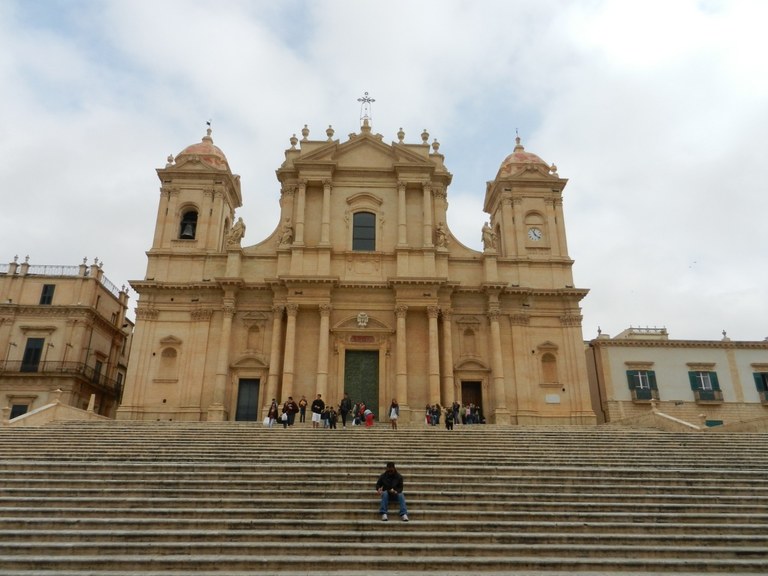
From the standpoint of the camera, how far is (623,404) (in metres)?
31.5

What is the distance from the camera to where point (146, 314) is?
89.5 feet

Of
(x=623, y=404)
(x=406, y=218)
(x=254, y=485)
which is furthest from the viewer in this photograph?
(x=623, y=404)

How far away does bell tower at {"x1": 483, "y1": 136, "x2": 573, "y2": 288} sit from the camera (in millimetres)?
29250

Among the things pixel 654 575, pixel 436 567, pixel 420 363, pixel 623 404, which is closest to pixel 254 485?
pixel 436 567

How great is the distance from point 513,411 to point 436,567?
18.5 m

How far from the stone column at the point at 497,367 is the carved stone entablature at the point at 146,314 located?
15693mm

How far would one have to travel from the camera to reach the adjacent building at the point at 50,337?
3250 cm

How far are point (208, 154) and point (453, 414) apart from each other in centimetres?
1962

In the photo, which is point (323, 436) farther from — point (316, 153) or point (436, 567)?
point (316, 153)

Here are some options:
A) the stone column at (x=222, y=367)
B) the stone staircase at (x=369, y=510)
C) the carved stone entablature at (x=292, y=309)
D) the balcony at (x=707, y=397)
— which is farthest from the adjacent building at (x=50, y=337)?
the balcony at (x=707, y=397)

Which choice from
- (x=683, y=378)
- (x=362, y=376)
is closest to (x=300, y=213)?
(x=362, y=376)

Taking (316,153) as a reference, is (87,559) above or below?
below

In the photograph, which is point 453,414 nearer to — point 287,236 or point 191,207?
point 287,236

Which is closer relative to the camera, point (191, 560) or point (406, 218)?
point (191, 560)
